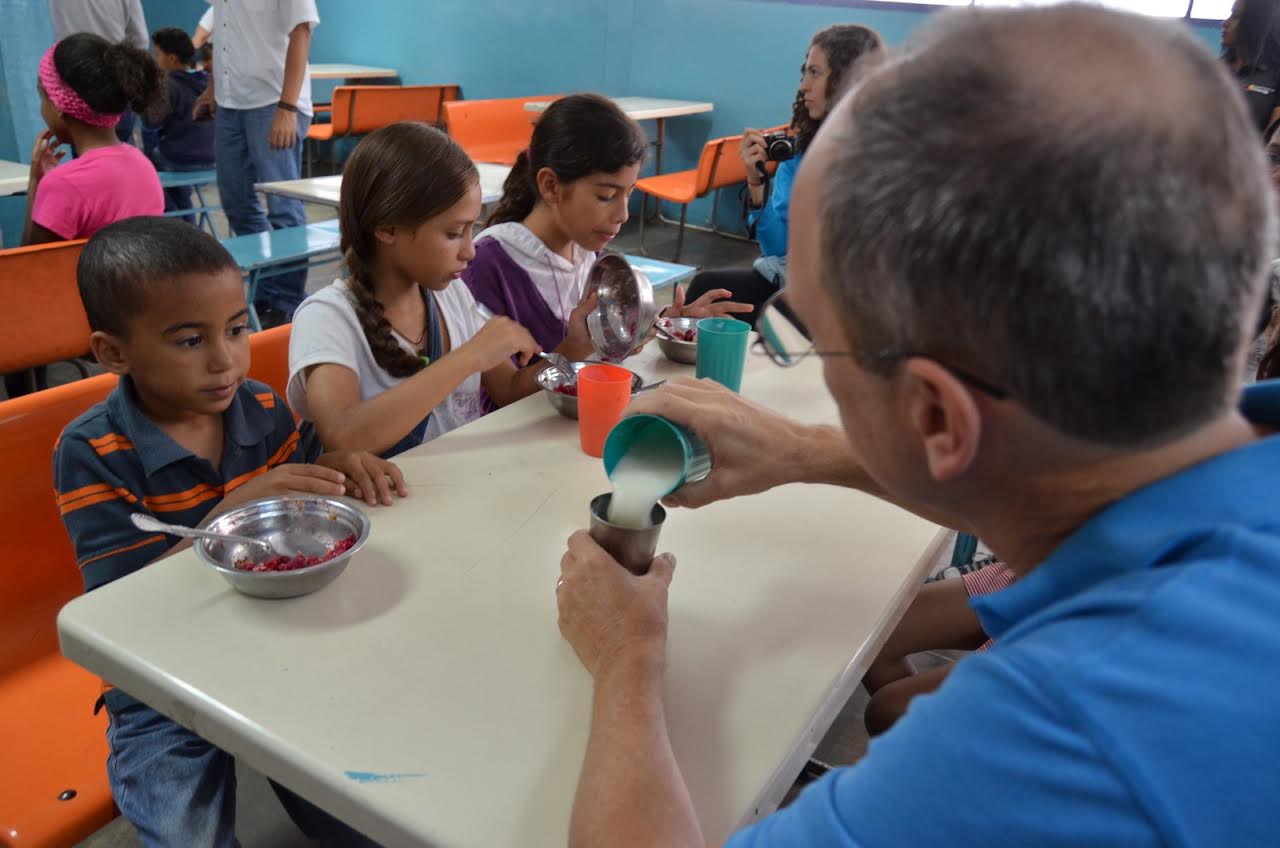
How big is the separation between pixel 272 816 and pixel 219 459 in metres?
0.76

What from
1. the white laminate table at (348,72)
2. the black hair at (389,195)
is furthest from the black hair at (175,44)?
the black hair at (389,195)

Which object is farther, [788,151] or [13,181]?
[788,151]

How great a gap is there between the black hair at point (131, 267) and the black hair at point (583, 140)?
1.00m

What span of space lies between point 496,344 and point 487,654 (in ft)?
2.62

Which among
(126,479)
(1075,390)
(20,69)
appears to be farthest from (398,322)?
(20,69)

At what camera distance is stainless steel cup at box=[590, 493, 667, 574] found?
95 cm

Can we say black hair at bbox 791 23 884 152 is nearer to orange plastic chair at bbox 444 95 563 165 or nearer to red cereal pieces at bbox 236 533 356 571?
orange plastic chair at bbox 444 95 563 165

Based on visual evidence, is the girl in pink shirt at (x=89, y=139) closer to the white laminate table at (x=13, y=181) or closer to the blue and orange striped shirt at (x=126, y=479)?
the white laminate table at (x=13, y=181)

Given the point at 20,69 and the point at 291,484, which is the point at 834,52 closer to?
the point at 291,484

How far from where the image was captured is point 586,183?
213 centimetres

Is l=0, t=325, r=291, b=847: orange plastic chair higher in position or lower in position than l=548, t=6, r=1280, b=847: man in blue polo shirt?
lower

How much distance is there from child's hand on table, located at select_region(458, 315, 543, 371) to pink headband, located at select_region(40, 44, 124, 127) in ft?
7.37

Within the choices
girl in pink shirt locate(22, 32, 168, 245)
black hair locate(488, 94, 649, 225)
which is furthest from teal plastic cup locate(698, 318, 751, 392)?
girl in pink shirt locate(22, 32, 168, 245)

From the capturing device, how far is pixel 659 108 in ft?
20.1
